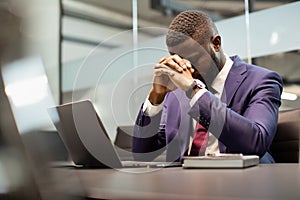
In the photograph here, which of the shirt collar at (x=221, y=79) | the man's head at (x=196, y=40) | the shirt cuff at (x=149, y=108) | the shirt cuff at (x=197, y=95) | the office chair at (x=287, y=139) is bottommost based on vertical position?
the office chair at (x=287, y=139)

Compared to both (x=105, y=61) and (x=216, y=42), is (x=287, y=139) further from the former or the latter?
(x=105, y=61)

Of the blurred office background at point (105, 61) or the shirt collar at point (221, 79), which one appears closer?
the blurred office background at point (105, 61)

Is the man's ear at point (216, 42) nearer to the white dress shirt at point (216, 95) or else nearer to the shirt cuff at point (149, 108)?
the white dress shirt at point (216, 95)

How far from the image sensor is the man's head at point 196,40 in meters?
1.60

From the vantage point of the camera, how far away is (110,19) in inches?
204

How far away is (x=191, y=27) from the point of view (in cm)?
164

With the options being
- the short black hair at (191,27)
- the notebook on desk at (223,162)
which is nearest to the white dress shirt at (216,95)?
the short black hair at (191,27)

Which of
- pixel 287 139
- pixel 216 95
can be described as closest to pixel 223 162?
pixel 216 95

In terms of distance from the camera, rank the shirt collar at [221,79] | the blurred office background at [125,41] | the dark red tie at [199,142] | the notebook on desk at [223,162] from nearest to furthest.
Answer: the blurred office background at [125,41]
the notebook on desk at [223,162]
the dark red tie at [199,142]
the shirt collar at [221,79]

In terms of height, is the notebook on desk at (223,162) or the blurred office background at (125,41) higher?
the blurred office background at (125,41)

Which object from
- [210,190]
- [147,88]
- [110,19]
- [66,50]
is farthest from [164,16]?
[210,190]

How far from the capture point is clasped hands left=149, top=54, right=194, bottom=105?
1375mm

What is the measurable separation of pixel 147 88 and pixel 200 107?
0.34 meters

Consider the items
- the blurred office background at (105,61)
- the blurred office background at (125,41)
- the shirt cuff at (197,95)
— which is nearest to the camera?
the blurred office background at (105,61)
